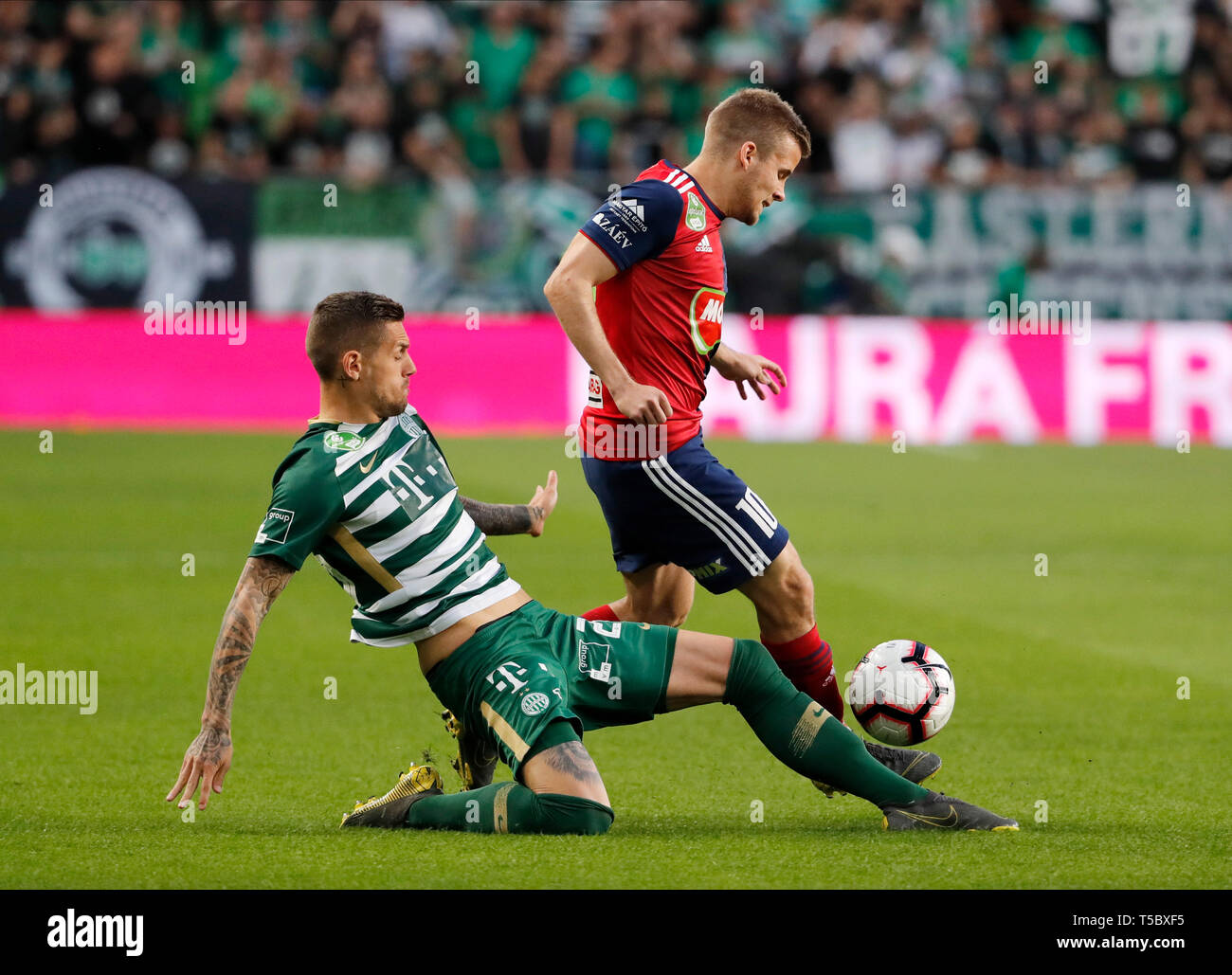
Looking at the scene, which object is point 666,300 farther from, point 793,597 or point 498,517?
point 793,597

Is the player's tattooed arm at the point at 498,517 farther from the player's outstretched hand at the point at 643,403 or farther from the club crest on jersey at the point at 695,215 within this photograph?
the club crest on jersey at the point at 695,215

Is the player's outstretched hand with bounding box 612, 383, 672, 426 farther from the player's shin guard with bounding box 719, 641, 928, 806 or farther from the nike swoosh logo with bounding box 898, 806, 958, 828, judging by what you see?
the nike swoosh logo with bounding box 898, 806, 958, 828

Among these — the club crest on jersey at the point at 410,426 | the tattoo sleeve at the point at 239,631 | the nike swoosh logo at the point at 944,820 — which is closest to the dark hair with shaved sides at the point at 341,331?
the club crest on jersey at the point at 410,426

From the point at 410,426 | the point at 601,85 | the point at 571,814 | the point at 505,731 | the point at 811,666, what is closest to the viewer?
the point at 571,814

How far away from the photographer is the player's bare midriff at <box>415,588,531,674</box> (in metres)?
5.64

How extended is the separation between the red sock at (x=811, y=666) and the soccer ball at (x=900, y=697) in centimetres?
19

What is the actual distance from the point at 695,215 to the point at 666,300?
0.99 feet

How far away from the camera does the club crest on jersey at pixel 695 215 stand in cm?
635

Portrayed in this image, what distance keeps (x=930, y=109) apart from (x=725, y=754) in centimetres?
1622

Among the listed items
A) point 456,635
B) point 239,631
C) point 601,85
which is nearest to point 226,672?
point 239,631

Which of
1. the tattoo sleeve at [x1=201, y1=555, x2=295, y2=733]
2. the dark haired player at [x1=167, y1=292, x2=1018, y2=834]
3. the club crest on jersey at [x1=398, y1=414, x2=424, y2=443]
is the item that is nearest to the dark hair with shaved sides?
the dark haired player at [x1=167, y1=292, x2=1018, y2=834]

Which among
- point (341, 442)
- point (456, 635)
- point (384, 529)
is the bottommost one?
point (456, 635)

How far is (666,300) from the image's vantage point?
6.40 metres

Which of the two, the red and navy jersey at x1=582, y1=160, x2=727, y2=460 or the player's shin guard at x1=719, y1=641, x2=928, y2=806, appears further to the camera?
the red and navy jersey at x1=582, y1=160, x2=727, y2=460
